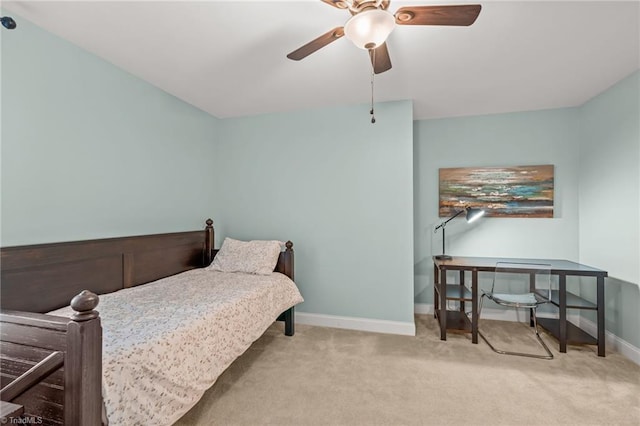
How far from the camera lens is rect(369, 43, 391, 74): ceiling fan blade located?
1.70 meters

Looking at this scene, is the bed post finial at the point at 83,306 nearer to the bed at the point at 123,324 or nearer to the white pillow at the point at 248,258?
the bed at the point at 123,324

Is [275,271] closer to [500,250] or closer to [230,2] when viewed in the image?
[230,2]

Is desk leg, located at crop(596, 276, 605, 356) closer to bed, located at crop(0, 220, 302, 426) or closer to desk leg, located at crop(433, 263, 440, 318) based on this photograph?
desk leg, located at crop(433, 263, 440, 318)

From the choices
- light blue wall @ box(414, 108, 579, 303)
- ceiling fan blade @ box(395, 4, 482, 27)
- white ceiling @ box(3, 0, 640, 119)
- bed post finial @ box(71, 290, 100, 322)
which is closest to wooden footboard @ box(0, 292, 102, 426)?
bed post finial @ box(71, 290, 100, 322)

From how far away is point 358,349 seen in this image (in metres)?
2.65

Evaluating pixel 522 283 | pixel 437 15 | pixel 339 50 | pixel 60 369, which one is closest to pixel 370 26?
pixel 437 15

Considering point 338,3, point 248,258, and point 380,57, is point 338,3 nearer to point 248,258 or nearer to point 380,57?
point 380,57

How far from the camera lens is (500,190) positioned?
3.42 metres

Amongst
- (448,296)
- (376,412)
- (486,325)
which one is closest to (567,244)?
(486,325)

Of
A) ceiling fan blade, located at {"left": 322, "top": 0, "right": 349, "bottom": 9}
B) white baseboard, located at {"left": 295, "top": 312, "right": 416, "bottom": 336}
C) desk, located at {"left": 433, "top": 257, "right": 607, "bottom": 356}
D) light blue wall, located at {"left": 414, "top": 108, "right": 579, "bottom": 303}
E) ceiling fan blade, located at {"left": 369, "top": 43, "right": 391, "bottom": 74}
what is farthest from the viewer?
light blue wall, located at {"left": 414, "top": 108, "right": 579, "bottom": 303}

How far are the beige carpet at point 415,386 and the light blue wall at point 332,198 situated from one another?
55cm

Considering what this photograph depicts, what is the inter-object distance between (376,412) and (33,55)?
3106 mm

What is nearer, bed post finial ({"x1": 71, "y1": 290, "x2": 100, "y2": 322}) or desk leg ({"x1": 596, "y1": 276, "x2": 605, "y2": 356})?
bed post finial ({"x1": 71, "y1": 290, "x2": 100, "y2": 322})

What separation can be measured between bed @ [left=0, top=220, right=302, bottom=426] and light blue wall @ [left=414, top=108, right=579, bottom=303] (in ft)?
6.03
